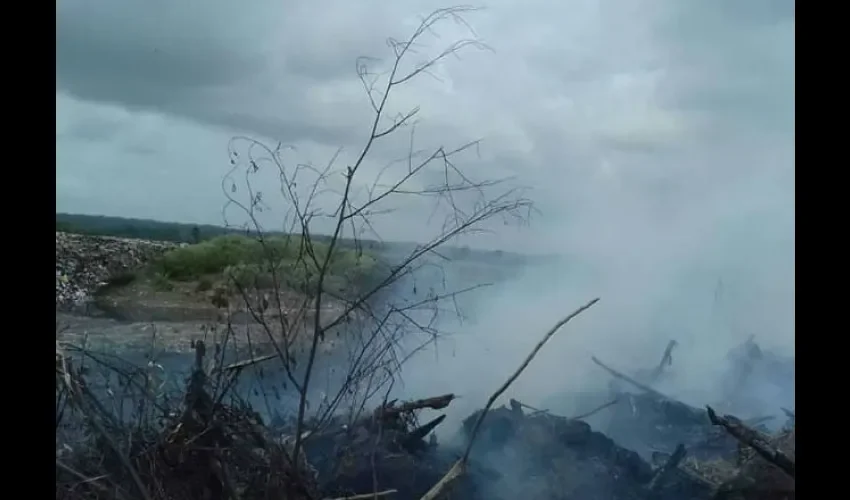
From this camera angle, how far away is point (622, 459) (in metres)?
3.55

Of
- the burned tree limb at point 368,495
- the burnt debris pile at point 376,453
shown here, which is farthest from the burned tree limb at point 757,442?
the burned tree limb at point 368,495

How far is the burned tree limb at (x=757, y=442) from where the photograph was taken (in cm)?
302

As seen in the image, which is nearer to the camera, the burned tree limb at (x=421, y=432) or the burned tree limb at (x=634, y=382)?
the burned tree limb at (x=421, y=432)

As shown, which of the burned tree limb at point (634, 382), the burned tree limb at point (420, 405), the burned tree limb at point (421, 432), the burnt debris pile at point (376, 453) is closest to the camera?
the burnt debris pile at point (376, 453)

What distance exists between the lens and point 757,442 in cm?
308

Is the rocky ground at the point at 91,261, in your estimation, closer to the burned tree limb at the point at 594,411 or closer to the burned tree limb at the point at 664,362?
the burned tree limb at the point at 594,411

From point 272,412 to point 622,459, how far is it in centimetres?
161

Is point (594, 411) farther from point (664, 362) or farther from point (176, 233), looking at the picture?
point (176, 233)

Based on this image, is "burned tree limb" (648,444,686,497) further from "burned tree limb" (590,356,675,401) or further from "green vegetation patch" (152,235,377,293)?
"green vegetation patch" (152,235,377,293)

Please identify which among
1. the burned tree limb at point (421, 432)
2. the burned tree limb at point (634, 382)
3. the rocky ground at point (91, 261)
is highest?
the rocky ground at point (91, 261)

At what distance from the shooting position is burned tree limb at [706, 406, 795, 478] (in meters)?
3.02

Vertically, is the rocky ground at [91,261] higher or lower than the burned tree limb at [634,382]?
higher

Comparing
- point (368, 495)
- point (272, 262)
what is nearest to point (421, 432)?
point (368, 495)
